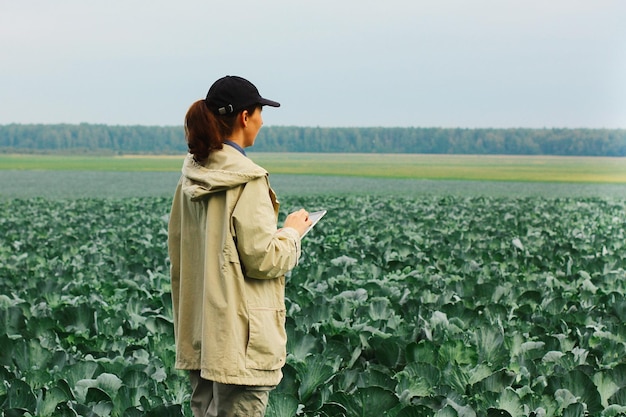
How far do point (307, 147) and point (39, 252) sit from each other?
126731 millimetres

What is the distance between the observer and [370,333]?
19.2 feet

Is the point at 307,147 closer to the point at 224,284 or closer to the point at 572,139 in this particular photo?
the point at 572,139

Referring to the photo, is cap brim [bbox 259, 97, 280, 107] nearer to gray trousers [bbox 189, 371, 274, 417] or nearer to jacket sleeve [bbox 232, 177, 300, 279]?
jacket sleeve [bbox 232, 177, 300, 279]

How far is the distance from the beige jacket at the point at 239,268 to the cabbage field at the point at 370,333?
1094mm

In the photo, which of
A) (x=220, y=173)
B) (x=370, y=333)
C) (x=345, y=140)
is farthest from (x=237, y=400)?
(x=345, y=140)

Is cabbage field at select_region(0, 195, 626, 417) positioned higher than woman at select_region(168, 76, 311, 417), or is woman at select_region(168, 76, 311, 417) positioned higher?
woman at select_region(168, 76, 311, 417)

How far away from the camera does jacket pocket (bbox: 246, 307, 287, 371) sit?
3.17 metres

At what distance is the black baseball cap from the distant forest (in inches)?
5173

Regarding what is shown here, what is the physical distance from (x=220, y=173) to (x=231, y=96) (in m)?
0.30

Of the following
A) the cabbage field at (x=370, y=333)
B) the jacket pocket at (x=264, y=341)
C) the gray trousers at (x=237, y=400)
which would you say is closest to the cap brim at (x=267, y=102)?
the jacket pocket at (x=264, y=341)

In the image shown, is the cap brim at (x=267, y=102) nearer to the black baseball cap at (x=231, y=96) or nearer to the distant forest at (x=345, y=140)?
the black baseball cap at (x=231, y=96)

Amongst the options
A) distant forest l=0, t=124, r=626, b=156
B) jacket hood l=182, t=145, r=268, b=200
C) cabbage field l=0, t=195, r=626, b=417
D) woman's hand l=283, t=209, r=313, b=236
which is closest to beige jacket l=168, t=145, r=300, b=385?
jacket hood l=182, t=145, r=268, b=200

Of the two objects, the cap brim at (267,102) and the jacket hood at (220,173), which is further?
the cap brim at (267,102)

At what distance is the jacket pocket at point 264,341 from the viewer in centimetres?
317
